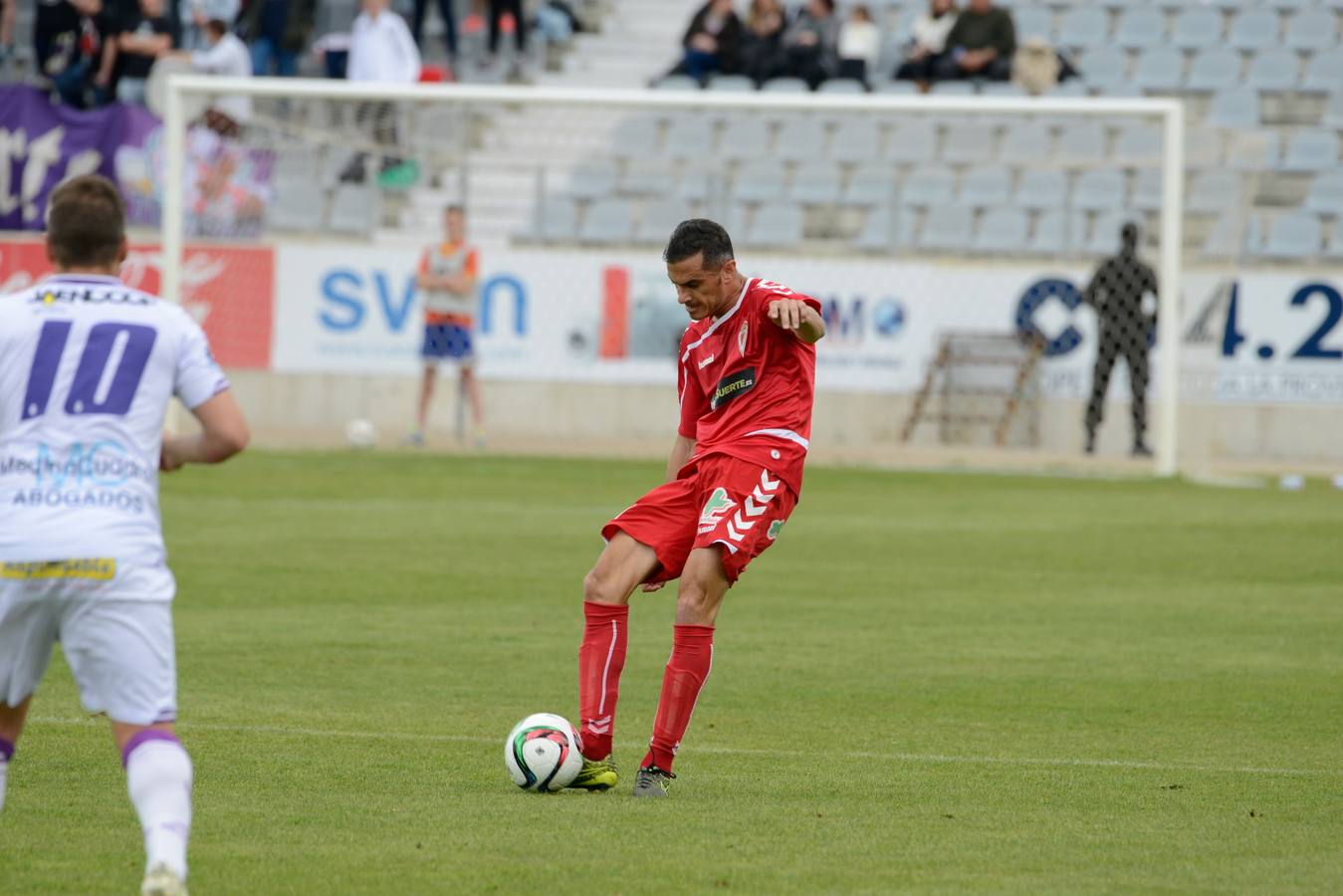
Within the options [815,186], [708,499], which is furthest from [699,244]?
[815,186]

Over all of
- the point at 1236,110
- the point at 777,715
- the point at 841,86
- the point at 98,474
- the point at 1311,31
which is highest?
the point at 1311,31

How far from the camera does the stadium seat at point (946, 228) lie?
2355 centimetres

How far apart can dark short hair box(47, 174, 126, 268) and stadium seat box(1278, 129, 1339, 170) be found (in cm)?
2145

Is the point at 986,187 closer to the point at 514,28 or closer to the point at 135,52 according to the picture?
the point at 514,28

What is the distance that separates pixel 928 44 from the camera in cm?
2553

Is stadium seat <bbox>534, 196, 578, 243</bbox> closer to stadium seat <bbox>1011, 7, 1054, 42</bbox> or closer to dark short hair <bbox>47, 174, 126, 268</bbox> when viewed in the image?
stadium seat <bbox>1011, 7, 1054, 42</bbox>

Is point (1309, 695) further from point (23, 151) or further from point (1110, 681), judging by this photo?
point (23, 151)

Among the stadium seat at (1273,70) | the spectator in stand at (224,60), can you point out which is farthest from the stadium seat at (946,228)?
the spectator in stand at (224,60)

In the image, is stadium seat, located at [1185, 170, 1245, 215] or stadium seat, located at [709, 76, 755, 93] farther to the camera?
stadium seat, located at [709, 76, 755, 93]

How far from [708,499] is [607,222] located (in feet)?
56.4

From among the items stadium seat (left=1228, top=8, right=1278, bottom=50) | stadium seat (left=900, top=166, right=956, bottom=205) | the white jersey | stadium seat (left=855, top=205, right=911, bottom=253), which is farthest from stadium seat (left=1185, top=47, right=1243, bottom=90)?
the white jersey

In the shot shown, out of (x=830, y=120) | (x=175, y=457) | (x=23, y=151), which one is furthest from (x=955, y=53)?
(x=175, y=457)

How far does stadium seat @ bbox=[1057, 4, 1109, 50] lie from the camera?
86.9 ft

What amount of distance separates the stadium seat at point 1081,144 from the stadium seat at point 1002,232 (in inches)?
41.6
